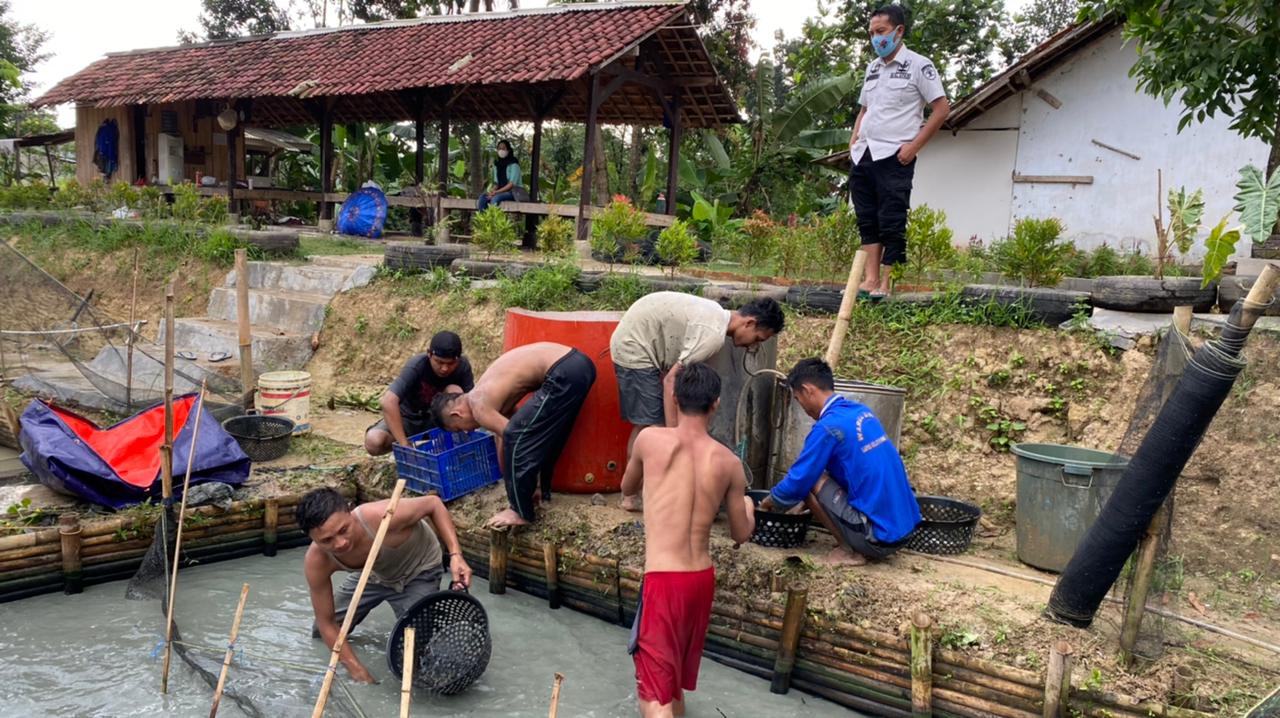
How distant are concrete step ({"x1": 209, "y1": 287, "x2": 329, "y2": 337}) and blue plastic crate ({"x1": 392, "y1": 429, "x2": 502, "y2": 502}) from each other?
4.44m

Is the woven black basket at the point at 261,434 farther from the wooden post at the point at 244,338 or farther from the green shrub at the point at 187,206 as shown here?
the green shrub at the point at 187,206

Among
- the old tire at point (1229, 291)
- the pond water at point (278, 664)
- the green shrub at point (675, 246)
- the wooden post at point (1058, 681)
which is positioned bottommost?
the pond water at point (278, 664)

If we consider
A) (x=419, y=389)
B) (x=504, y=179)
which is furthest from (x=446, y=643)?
(x=504, y=179)

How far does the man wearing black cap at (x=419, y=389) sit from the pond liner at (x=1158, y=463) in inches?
154

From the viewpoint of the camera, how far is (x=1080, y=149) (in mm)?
13180

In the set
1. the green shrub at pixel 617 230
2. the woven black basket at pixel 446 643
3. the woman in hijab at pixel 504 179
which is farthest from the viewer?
the woman in hijab at pixel 504 179

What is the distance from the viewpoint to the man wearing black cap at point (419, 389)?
6.01 metres

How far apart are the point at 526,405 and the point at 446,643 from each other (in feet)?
5.34

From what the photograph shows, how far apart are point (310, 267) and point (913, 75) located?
24.9 feet

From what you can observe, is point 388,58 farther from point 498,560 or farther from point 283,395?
point 498,560

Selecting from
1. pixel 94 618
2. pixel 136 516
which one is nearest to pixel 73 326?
pixel 136 516

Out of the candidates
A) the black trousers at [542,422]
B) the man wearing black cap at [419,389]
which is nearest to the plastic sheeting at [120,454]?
the man wearing black cap at [419,389]

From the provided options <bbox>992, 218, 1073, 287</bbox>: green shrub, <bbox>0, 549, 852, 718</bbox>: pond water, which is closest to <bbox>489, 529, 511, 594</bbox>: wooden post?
<bbox>0, 549, 852, 718</bbox>: pond water

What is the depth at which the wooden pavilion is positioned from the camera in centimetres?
1234
